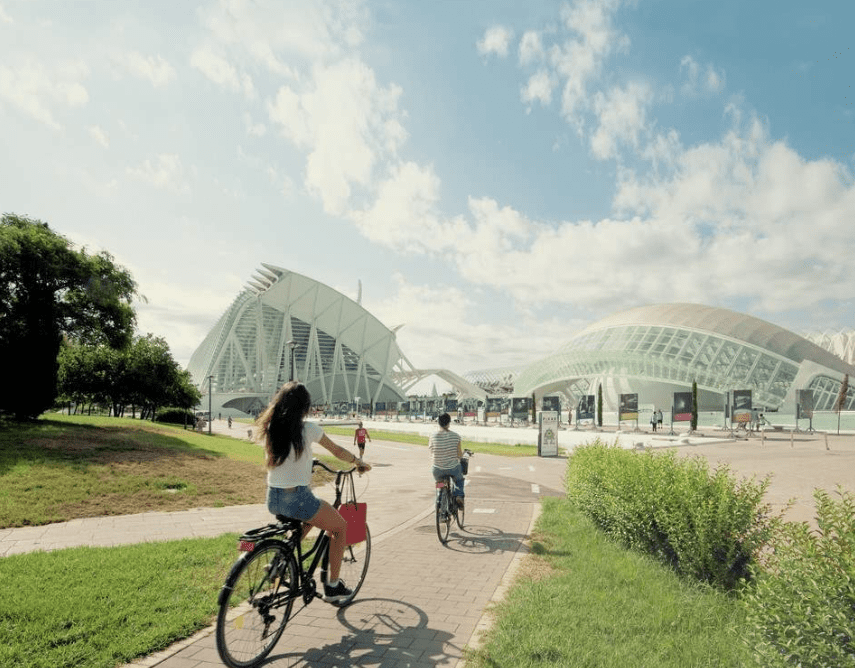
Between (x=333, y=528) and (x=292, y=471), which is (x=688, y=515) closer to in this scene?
(x=333, y=528)

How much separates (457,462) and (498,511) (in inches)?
113

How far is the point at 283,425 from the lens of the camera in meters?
4.24

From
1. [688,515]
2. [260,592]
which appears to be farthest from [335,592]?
[688,515]

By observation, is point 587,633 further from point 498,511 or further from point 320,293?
point 320,293

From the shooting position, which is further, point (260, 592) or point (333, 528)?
point (333, 528)

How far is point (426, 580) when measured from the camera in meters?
5.89

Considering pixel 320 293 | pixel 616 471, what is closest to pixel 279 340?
pixel 320 293

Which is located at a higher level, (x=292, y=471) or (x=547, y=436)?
(x=292, y=471)

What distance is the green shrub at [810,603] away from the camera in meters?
2.93

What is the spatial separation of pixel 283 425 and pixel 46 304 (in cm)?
2146

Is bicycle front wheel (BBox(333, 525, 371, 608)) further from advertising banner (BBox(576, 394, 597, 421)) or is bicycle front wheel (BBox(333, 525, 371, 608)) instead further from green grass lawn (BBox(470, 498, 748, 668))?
advertising banner (BBox(576, 394, 597, 421))

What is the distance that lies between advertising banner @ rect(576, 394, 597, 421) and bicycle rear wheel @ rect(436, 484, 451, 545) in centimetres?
4147

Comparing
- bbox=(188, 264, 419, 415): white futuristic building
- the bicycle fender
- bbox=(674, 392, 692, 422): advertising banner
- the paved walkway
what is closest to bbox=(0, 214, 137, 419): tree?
the paved walkway

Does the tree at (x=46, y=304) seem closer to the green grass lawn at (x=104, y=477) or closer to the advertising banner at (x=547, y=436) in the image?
the green grass lawn at (x=104, y=477)
